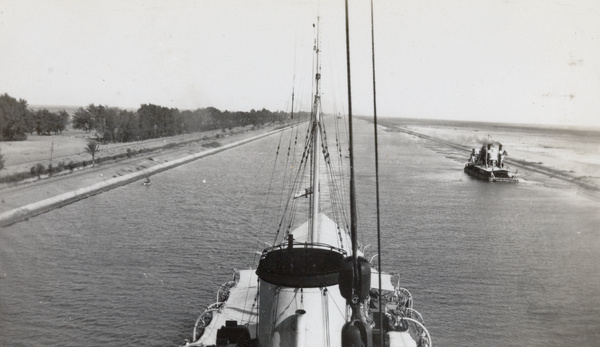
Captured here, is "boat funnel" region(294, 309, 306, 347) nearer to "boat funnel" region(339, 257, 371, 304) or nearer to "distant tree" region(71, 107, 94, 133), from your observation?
"boat funnel" region(339, 257, 371, 304)

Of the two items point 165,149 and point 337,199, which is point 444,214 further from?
point 165,149

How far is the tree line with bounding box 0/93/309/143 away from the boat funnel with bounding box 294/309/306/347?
143 feet

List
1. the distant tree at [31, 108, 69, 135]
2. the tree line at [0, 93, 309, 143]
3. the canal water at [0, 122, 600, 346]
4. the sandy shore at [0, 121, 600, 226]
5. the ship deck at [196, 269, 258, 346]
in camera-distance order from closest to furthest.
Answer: the ship deck at [196, 269, 258, 346] → the canal water at [0, 122, 600, 346] → the sandy shore at [0, 121, 600, 226] → the tree line at [0, 93, 309, 143] → the distant tree at [31, 108, 69, 135]

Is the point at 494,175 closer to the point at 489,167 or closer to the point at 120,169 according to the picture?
the point at 489,167

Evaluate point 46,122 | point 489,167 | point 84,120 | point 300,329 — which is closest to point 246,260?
point 300,329

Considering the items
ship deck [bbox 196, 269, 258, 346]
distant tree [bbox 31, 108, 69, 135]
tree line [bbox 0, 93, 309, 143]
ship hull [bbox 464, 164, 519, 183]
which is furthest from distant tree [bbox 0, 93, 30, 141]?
ship hull [bbox 464, 164, 519, 183]

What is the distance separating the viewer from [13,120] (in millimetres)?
53094

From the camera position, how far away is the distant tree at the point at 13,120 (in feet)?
159

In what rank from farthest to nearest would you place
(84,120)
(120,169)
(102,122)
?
(84,120), (102,122), (120,169)

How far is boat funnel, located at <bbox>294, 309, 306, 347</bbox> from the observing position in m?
9.98

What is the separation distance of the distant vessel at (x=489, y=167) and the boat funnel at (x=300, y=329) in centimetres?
5447

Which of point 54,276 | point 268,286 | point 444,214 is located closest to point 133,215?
point 54,276

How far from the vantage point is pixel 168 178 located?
56875 millimetres

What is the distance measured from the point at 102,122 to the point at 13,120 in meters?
24.9
